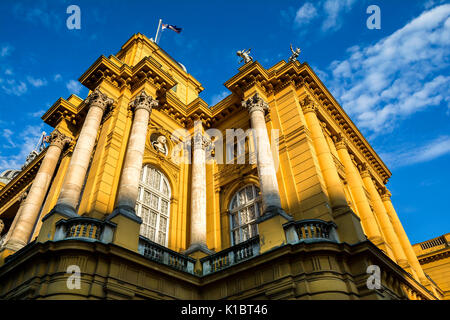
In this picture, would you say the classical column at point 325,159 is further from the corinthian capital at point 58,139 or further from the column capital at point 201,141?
the corinthian capital at point 58,139

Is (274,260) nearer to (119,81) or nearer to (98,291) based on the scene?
(98,291)

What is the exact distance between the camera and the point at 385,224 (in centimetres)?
2081

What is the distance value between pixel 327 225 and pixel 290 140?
559 cm

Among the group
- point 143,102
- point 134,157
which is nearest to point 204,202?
point 134,157

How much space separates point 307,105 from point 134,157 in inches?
379

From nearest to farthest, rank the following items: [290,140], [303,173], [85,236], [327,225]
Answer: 1. [85,236]
2. [327,225]
3. [303,173]
4. [290,140]

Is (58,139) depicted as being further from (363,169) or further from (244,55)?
(363,169)

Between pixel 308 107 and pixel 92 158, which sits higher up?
pixel 308 107

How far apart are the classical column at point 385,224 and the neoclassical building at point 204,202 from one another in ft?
0.28

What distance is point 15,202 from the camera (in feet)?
92.5

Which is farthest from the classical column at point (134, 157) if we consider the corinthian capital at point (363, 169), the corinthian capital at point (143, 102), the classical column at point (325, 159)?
the corinthian capital at point (363, 169)

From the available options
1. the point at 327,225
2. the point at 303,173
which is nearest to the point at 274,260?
the point at 327,225

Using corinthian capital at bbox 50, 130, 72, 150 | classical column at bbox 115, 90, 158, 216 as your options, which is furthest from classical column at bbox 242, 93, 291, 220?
corinthian capital at bbox 50, 130, 72, 150

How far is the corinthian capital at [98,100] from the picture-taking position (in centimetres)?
1705
